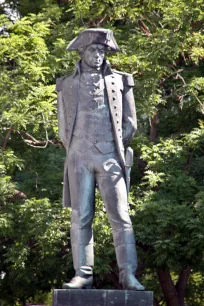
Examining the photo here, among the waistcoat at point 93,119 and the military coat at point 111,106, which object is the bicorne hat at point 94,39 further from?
the waistcoat at point 93,119

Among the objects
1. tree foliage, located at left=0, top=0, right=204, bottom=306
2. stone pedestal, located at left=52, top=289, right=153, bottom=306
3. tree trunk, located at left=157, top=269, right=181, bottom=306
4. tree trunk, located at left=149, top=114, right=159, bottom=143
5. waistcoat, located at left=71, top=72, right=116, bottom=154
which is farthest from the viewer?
tree trunk, located at left=149, top=114, right=159, bottom=143

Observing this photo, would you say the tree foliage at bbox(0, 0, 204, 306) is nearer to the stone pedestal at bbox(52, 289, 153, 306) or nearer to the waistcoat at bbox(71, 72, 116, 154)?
the waistcoat at bbox(71, 72, 116, 154)

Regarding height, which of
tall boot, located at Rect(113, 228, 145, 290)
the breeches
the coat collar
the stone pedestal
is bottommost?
the stone pedestal

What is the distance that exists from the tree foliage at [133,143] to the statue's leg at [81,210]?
7.65 meters

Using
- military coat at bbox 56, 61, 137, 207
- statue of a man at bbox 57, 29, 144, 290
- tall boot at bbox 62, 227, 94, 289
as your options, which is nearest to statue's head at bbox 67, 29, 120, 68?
statue of a man at bbox 57, 29, 144, 290

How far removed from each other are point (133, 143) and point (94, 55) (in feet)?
33.1

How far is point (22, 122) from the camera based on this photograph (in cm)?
2172

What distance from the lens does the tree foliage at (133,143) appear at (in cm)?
2156

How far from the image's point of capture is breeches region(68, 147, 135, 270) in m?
13.2

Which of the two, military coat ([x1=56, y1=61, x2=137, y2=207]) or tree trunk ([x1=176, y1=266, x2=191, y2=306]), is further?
tree trunk ([x1=176, y1=266, x2=191, y2=306])

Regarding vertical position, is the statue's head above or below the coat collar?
above

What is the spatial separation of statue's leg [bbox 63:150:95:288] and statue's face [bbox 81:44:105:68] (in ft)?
3.40

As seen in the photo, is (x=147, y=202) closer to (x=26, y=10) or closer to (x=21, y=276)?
(x=21, y=276)

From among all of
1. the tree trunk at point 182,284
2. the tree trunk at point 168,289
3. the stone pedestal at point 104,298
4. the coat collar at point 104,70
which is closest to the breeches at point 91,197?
the stone pedestal at point 104,298
